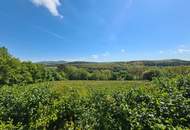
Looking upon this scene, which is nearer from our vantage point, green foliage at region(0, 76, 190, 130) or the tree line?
green foliage at region(0, 76, 190, 130)

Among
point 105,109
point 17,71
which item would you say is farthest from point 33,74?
A: point 105,109

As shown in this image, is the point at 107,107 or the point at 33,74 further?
the point at 33,74

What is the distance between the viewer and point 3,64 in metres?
53.9

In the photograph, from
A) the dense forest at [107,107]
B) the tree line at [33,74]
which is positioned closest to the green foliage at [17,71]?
the tree line at [33,74]

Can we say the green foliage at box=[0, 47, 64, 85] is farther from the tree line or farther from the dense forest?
the dense forest

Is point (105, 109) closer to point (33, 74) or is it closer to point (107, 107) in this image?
point (107, 107)

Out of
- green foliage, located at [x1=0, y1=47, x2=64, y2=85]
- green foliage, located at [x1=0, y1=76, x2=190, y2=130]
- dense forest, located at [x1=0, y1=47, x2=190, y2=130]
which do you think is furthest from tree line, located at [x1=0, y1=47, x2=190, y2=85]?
green foliage, located at [x1=0, y1=76, x2=190, y2=130]

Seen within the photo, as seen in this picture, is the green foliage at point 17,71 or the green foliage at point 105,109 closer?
the green foliage at point 105,109

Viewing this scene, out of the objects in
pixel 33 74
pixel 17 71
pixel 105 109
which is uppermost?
pixel 105 109

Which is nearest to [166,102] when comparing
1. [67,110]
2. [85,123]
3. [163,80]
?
[163,80]

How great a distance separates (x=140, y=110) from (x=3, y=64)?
51.7 m

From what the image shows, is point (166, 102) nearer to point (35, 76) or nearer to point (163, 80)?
point (163, 80)

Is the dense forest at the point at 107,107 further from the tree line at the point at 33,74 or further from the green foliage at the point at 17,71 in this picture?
the green foliage at the point at 17,71

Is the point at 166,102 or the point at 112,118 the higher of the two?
the point at 166,102
